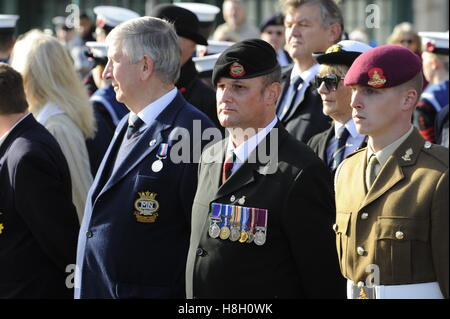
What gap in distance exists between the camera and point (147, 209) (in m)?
4.71

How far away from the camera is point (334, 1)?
22.1ft

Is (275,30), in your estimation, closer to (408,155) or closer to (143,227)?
(143,227)

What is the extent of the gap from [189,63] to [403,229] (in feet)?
10.8

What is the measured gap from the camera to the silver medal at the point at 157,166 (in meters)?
4.76

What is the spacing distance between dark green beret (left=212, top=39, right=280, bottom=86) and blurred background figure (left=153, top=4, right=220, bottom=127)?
2.12 meters

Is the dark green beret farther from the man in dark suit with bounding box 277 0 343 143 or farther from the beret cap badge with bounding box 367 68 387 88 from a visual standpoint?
the man in dark suit with bounding box 277 0 343 143

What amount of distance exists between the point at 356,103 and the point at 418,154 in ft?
1.24

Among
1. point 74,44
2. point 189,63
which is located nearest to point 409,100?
point 189,63

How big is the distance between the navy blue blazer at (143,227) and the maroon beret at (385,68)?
42.0 inches

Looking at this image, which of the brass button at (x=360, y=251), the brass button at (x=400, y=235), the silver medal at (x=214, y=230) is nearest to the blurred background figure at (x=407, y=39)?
the silver medal at (x=214, y=230)

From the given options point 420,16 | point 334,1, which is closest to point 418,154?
point 334,1

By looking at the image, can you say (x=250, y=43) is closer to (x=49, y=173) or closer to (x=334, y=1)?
(x=49, y=173)

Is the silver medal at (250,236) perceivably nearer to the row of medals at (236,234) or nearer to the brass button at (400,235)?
the row of medals at (236,234)

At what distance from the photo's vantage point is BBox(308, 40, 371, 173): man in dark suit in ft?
17.2
